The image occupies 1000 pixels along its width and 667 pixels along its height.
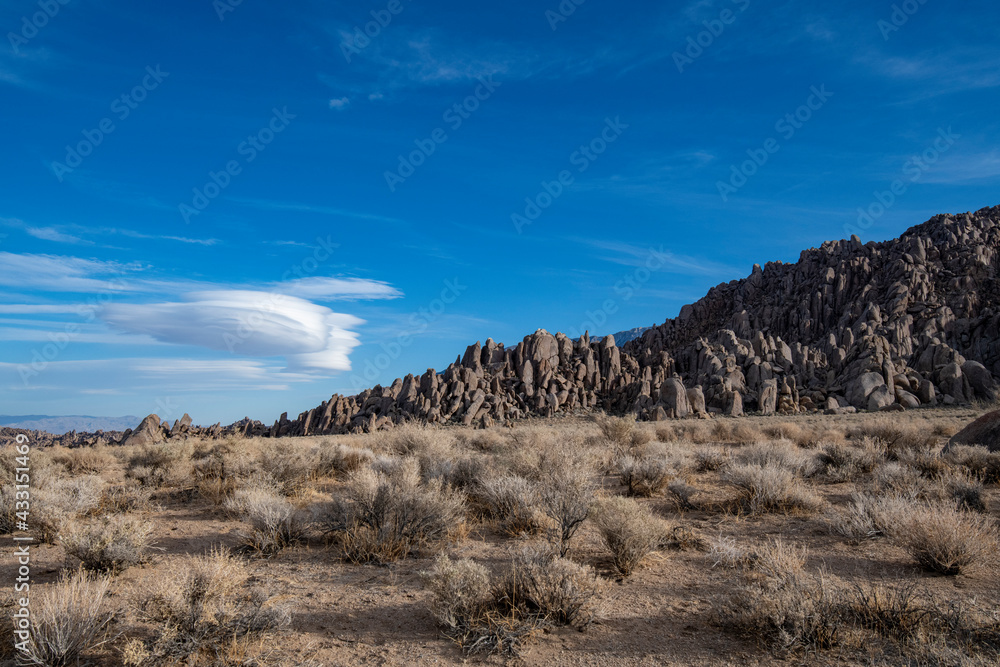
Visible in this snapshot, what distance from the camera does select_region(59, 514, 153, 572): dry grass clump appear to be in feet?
22.6

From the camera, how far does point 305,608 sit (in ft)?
19.7

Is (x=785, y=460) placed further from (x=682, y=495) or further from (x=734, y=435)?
(x=734, y=435)

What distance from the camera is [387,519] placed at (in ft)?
26.8

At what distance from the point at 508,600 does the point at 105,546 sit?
220 inches

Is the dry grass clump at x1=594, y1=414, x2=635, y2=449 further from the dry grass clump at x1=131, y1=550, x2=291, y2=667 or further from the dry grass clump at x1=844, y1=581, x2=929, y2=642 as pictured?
the dry grass clump at x1=131, y1=550, x2=291, y2=667

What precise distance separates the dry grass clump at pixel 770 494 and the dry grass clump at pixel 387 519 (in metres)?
5.73

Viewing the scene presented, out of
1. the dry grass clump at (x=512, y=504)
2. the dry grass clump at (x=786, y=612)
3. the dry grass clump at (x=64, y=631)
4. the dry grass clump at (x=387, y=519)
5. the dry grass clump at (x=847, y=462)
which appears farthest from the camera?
A: the dry grass clump at (x=847, y=462)

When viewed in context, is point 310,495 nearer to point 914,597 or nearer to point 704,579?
point 704,579

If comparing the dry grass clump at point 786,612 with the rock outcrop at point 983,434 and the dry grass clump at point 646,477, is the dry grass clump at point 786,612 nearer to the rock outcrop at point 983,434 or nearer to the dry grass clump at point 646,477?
the dry grass clump at point 646,477

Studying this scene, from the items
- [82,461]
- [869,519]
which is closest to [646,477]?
[869,519]

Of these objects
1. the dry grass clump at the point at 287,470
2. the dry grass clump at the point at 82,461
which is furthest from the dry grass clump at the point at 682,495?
the dry grass clump at the point at 82,461

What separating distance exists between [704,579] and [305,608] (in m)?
4.98

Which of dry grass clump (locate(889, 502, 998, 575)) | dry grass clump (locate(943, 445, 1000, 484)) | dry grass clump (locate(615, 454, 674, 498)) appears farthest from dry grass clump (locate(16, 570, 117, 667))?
dry grass clump (locate(943, 445, 1000, 484))

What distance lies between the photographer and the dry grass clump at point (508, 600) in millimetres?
5156
